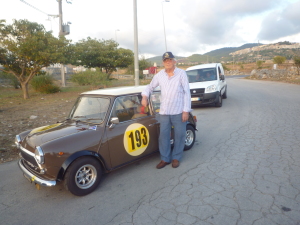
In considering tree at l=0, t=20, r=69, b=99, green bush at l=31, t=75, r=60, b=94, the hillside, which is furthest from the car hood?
the hillside

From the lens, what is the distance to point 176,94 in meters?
4.03

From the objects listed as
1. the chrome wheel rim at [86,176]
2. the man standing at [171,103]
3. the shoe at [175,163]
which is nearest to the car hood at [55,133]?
the chrome wheel rim at [86,176]

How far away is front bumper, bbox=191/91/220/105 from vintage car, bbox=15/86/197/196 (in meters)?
5.79

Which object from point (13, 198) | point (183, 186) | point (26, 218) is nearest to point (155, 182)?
point (183, 186)

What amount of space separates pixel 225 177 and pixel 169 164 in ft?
3.61

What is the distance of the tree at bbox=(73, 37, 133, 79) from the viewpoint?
25.0 m

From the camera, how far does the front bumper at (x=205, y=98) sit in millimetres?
9969

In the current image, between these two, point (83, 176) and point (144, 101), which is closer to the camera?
point (83, 176)

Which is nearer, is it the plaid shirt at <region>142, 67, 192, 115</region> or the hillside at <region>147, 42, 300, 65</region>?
the plaid shirt at <region>142, 67, 192, 115</region>

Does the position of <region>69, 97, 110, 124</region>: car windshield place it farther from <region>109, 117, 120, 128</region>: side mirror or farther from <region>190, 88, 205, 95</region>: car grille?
<region>190, 88, 205, 95</region>: car grille

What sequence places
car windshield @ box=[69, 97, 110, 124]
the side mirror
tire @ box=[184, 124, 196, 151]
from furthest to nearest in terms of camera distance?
tire @ box=[184, 124, 196, 151] → car windshield @ box=[69, 97, 110, 124] → the side mirror

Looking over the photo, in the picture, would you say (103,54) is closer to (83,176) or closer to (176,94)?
(176,94)

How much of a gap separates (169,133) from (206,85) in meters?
6.60

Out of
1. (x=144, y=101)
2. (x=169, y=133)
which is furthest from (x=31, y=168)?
(x=169, y=133)
